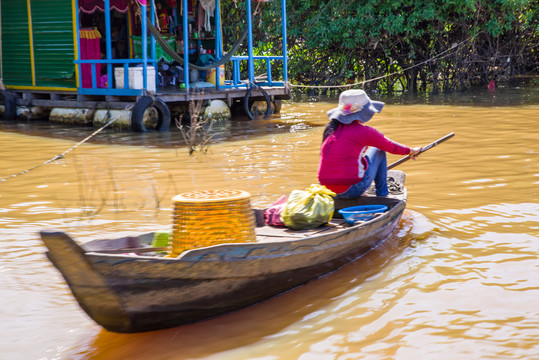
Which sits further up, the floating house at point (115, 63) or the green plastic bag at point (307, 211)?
the floating house at point (115, 63)

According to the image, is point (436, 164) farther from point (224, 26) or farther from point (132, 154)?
point (224, 26)

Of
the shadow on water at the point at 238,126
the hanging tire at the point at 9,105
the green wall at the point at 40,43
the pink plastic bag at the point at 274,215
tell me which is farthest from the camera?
the hanging tire at the point at 9,105

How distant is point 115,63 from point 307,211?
9294 mm

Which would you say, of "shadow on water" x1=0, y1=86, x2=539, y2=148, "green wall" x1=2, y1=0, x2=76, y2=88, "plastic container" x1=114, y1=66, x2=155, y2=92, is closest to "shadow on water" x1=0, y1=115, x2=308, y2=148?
"shadow on water" x1=0, y1=86, x2=539, y2=148

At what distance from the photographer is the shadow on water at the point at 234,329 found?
3.86 meters

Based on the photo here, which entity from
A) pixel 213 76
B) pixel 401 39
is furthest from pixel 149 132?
pixel 401 39

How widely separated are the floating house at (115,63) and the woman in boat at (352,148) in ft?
23.0

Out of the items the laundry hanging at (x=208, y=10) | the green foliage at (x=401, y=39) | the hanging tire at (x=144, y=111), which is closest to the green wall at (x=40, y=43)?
the hanging tire at (x=144, y=111)

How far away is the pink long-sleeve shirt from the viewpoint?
550 cm

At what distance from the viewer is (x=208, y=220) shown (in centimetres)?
427

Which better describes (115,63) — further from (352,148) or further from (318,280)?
(318,280)

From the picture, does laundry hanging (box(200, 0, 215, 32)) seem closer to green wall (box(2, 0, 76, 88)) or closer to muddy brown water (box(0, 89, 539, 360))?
green wall (box(2, 0, 76, 88))

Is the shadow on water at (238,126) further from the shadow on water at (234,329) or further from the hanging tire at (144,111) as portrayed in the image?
the shadow on water at (234,329)

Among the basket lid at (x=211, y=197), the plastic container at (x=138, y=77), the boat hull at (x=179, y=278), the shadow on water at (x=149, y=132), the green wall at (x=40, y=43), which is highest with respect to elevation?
the green wall at (x=40, y=43)
